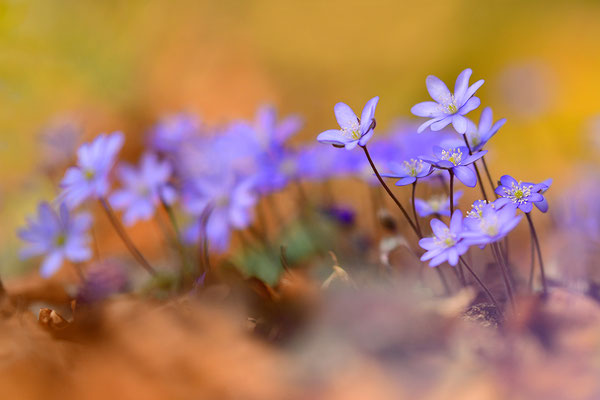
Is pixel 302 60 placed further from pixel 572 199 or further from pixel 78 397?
pixel 78 397

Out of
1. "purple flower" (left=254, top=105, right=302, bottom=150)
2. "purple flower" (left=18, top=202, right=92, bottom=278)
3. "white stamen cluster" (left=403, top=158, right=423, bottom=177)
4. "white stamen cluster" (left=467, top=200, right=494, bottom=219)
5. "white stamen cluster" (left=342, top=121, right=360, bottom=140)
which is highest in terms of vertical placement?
"purple flower" (left=254, top=105, right=302, bottom=150)

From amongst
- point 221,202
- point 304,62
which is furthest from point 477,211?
point 304,62

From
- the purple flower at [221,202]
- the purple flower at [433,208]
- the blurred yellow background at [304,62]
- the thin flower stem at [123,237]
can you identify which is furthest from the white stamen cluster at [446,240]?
the blurred yellow background at [304,62]

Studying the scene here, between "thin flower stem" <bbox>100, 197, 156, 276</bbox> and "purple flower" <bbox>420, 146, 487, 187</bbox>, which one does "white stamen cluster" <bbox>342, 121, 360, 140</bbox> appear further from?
"thin flower stem" <bbox>100, 197, 156, 276</bbox>

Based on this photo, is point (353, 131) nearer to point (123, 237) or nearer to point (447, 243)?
point (447, 243)

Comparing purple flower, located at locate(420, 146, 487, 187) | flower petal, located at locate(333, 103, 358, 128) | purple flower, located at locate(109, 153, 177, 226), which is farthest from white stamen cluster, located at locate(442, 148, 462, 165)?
purple flower, located at locate(109, 153, 177, 226)

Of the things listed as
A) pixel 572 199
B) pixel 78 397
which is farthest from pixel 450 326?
pixel 572 199

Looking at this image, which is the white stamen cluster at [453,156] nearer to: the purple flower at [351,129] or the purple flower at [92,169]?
the purple flower at [351,129]
